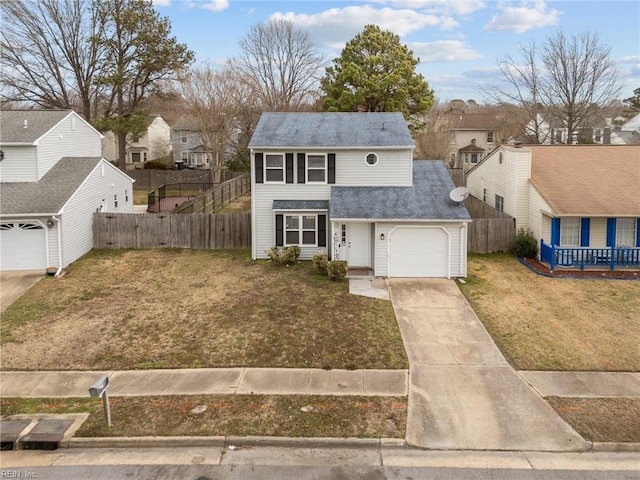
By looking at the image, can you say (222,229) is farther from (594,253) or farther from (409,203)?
(594,253)

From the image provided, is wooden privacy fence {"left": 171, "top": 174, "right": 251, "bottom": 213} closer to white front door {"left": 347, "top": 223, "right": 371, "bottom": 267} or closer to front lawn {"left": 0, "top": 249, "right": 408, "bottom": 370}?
front lawn {"left": 0, "top": 249, "right": 408, "bottom": 370}

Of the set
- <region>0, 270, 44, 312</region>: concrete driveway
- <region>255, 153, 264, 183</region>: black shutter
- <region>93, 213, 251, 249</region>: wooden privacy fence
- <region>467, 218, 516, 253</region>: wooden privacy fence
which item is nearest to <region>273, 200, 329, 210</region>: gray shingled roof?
<region>255, 153, 264, 183</region>: black shutter

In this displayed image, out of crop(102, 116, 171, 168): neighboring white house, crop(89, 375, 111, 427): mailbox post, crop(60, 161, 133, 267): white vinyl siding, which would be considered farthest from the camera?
crop(102, 116, 171, 168): neighboring white house

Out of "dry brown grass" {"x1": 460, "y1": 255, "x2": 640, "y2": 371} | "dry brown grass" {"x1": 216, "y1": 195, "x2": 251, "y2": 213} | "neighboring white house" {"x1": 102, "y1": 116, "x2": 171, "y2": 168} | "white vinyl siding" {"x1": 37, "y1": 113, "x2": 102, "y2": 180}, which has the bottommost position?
"dry brown grass" {"x1": 460, "y1": 255, "x2": 640, "y2": 371}

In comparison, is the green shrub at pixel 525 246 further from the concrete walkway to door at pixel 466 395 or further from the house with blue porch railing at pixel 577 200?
the concrete walkway to door at pixel 466 395

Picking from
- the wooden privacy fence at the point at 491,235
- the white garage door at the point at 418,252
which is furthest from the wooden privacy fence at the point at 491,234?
the white garage door at the point at 418,252

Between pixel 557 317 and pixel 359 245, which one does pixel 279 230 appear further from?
pixel 557 317
